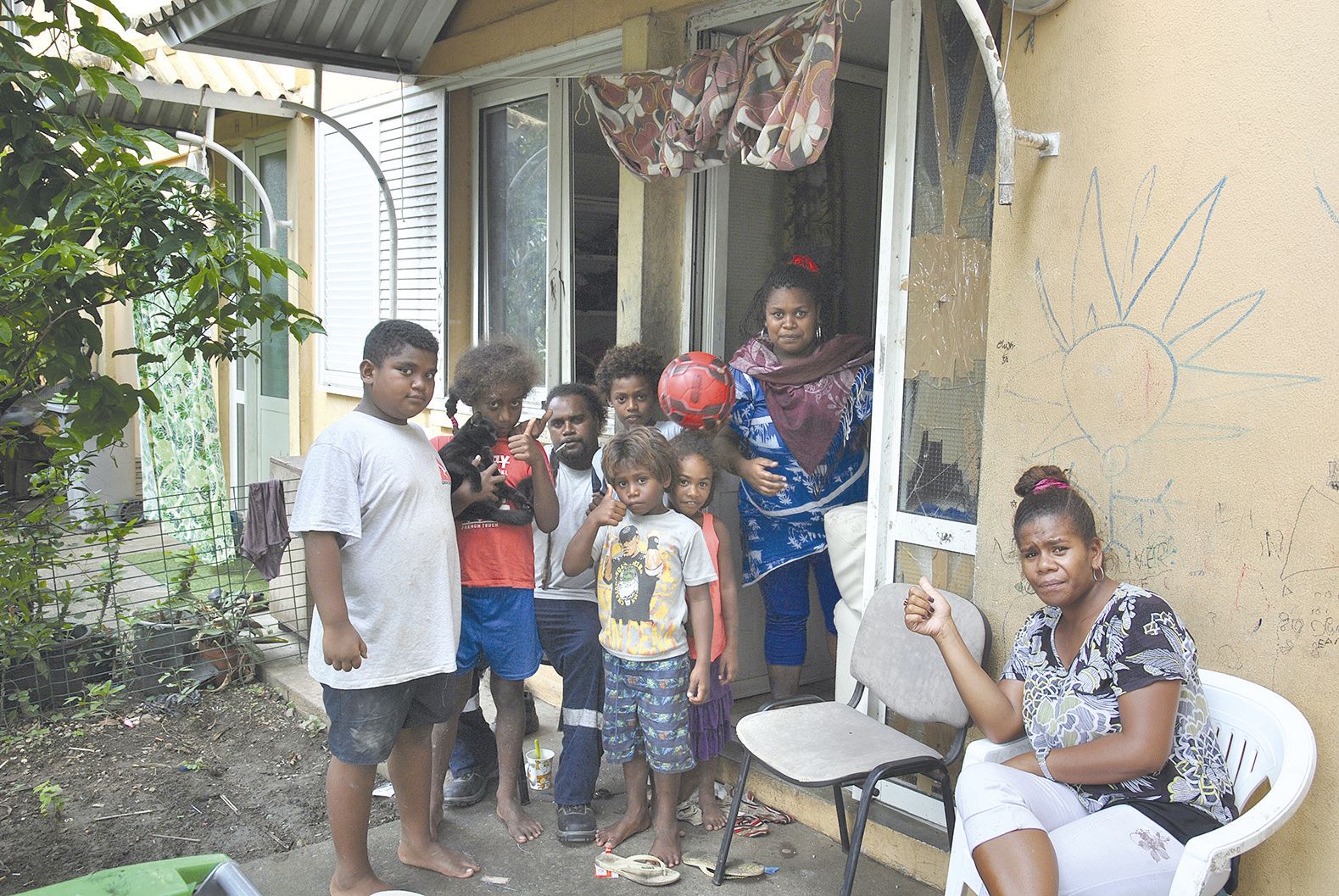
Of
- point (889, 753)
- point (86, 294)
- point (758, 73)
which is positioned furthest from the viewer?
point (758, 73)

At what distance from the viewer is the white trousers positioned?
7.15 feet

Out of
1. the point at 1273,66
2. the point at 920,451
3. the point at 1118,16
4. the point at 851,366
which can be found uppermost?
the point at 1118,16

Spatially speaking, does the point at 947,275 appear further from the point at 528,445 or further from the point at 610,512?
the point at 528,445

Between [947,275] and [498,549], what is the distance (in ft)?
5.39

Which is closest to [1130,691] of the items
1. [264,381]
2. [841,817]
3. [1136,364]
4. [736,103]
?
[1136,364]

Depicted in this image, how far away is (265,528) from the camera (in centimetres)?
483

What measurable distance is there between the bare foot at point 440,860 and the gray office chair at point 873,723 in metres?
0.78

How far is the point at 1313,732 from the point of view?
2.30m

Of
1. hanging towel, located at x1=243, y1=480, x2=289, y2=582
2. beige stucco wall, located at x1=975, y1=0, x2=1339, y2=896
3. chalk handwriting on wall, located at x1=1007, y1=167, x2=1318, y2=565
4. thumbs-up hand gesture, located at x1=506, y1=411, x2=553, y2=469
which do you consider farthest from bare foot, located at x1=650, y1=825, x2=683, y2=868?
hanging towel, located at x1=243, y1=480, x2=289, y2=582

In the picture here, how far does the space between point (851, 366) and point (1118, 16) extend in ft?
4.75

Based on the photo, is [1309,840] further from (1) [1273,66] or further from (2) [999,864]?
(1) [1273,66]

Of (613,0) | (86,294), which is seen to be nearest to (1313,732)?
(86,294)

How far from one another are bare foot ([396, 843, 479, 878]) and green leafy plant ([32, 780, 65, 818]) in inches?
57.2

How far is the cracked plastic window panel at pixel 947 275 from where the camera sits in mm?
3160
